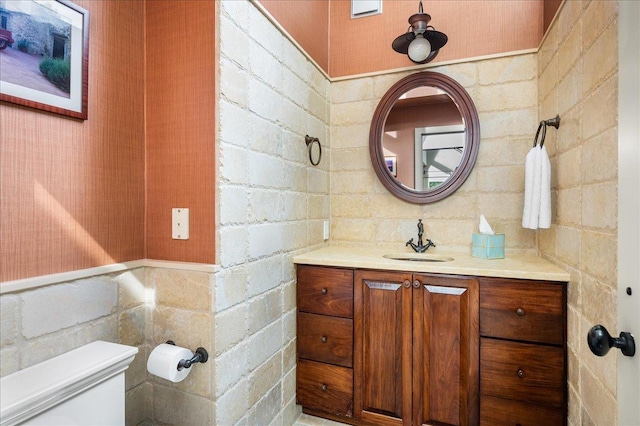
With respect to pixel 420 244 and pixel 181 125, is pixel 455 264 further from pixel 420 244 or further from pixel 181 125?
pixel 181 125

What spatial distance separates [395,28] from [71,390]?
8.53ft

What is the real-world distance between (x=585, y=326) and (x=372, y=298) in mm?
903

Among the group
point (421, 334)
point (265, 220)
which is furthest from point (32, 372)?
point (421, 334)

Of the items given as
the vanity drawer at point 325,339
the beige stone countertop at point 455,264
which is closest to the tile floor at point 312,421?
the vanity drawer at point 325,339

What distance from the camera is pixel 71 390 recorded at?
0.96 meters

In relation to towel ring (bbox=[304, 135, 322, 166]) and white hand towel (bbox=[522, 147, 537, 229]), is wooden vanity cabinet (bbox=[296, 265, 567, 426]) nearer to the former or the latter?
white hand towel (bbox=[522, 147, 537, 229])

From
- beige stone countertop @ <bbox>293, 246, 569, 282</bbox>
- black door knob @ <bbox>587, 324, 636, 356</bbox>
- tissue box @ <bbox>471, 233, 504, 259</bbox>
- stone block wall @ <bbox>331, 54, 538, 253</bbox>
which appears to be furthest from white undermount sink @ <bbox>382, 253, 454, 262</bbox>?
black door knob @ <bbox>587, 324, 636, 356</bbox>

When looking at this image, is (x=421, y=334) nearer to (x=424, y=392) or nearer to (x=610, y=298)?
(x=424, y=392)

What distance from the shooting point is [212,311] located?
4.33ft

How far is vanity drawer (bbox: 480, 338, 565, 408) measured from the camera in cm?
150

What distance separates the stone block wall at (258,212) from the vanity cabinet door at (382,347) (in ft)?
1.32

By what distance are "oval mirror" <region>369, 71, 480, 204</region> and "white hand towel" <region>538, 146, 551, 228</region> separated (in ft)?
1.57

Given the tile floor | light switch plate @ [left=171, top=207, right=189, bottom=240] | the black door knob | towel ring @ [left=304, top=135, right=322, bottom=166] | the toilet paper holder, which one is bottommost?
the tile floor

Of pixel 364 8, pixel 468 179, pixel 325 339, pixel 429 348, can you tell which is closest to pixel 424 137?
pixel 468 179
